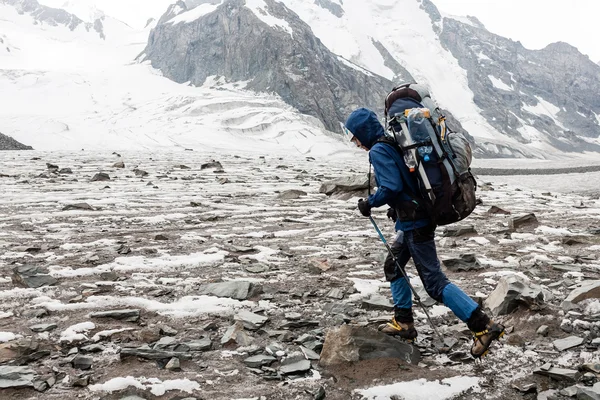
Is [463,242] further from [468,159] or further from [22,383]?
[22,383]

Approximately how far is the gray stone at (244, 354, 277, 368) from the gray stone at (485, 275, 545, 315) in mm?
2776

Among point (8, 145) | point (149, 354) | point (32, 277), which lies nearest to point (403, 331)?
point (149, 354)

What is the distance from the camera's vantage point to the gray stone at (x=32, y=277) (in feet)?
21.0

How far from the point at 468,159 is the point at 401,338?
77.1 inches

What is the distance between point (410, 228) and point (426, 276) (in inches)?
19.5

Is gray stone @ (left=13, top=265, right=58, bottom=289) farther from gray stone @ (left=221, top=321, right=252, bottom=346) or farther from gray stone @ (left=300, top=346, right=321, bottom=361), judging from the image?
gray stone @ (left=300, top=346, right=321, bottom=361)

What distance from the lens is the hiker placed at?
4551 millimetres

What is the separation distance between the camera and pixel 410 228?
481 centimetres

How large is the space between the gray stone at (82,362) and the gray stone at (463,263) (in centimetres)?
543

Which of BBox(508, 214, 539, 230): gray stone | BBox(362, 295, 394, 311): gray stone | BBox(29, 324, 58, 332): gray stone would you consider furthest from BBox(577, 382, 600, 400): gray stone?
BBox(508, 214, 539, 230): gray stone

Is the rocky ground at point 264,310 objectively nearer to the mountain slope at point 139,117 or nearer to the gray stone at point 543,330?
the gray stone at point 543,330

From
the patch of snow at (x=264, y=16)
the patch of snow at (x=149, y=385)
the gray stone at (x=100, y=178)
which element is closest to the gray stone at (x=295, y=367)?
the patch of snow at (x=149, y=385)

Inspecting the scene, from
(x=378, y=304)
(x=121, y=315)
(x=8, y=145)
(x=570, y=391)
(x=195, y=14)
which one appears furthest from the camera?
(x=195, y=14)

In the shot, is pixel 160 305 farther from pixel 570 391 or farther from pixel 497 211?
pixel 497 211
